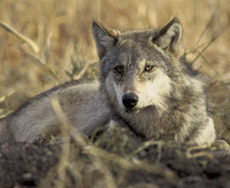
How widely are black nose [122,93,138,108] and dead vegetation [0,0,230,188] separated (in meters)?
0.32

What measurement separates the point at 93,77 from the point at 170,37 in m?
2.43

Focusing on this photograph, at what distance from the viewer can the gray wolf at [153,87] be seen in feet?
17.0

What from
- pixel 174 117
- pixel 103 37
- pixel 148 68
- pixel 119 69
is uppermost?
pixel 103 37

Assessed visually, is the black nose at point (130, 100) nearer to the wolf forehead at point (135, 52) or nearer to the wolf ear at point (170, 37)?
the wolf forehead at point (135, 52)

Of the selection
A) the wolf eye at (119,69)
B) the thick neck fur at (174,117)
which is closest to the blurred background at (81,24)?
the thick neck fur at (174,117)

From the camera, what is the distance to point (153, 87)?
5172 mm

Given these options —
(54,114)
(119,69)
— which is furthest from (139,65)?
(54,114)

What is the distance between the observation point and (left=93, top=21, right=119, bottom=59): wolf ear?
577cm

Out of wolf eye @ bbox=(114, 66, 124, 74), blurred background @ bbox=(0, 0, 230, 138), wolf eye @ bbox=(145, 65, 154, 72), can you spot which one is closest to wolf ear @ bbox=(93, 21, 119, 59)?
wolf eye @ bbox=(114, 66, 124, 74)

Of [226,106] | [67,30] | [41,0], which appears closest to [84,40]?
[67,30]

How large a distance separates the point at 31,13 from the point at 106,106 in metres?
7.00

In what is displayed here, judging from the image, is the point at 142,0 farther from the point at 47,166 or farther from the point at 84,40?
the point at 47,166

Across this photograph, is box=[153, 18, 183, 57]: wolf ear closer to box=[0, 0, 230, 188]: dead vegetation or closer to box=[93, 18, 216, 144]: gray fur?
box=[93, 18, 216, 144]: gray fur

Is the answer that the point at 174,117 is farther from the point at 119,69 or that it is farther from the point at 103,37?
the point at 103,37
